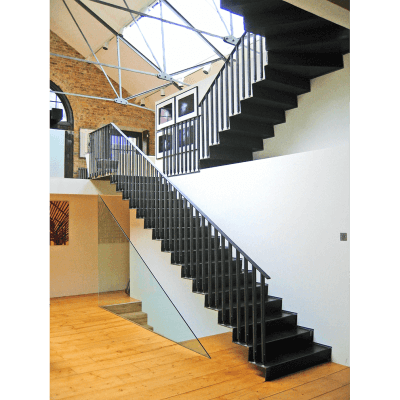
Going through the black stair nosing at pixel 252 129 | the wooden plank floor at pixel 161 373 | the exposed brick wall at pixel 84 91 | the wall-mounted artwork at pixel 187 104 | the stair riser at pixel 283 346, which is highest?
the exposed brick wall at pixel 84 91

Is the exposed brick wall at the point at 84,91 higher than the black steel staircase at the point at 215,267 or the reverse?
higher

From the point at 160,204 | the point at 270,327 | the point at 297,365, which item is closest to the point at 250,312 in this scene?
the point at 270,327

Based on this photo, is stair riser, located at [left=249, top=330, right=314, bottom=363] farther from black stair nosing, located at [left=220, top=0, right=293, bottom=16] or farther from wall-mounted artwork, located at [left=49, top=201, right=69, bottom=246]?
wall-mounted artwork, located at [left=49, top=201, right=69, bottom=246]

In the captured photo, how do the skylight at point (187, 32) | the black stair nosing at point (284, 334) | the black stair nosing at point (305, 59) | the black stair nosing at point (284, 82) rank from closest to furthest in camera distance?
the black stair nosing at point (284, 334), the black stair nosing at point (305, 59), the black stair nosing at point (284, 82), the skylight at point (187, 32)

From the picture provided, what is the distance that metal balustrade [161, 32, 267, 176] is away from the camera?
5496mm

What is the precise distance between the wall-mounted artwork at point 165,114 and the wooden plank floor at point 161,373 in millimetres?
6110

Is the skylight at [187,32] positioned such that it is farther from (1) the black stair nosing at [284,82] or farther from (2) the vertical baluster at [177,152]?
(1) the black stair nosing at [284,82]

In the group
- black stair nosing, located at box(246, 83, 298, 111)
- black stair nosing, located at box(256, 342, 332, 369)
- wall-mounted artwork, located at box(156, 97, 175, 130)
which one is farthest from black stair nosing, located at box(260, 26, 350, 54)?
wall-mounted artwork, located at box(156, 97, 175, 130)

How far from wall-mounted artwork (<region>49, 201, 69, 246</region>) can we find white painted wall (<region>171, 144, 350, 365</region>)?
554cm

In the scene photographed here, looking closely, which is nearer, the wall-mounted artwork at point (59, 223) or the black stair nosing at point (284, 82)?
the black stair nosing at point (284, 82)

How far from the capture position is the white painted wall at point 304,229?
4227mm

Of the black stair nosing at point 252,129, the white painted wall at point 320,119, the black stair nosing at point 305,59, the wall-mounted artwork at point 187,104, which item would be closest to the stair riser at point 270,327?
the white painted wall at point 320,119
